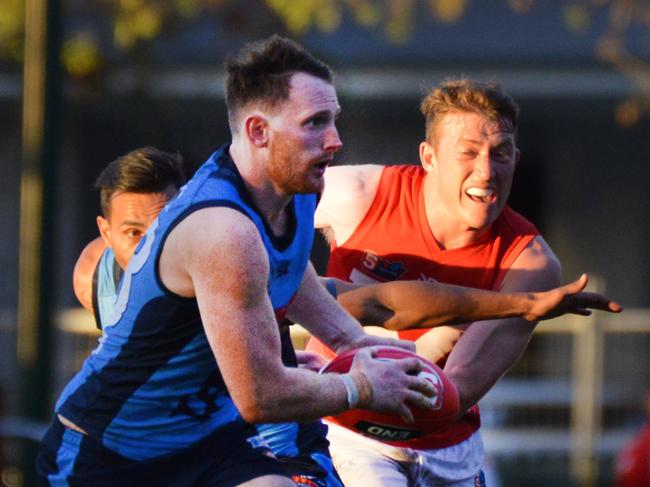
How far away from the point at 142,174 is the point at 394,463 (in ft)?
5.11

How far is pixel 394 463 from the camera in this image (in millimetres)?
5973

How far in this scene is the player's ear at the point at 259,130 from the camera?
4.62m

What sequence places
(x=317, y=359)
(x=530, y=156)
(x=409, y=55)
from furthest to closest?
(x=530, y=156) → (x=409, y=55) → (x=317, y=359)

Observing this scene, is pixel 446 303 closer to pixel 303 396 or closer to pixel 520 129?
pixel 303 396

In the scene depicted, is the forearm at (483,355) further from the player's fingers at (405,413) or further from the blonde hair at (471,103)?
the player's fingers at (405,413)

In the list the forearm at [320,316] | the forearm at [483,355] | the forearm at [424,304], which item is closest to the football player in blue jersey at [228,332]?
the forearm at [320,316]

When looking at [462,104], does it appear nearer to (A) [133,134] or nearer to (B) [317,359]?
(B) [317,359]

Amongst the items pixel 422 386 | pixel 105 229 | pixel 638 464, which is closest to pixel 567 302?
pixel 422 386

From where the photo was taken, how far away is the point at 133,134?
1677 centimetres

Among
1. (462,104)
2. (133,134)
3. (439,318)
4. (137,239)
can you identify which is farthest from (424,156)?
(133,134)

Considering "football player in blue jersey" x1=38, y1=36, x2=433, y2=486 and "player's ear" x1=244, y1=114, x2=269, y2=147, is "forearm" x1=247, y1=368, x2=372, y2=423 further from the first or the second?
"player's ear" x1=244, y1=114, x2=269, y2=147

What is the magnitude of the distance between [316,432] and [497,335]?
0.98m

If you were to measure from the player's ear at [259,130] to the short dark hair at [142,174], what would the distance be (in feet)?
4.50

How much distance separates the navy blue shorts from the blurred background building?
744 cm
